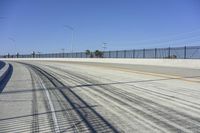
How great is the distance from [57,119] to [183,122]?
320 centimetres

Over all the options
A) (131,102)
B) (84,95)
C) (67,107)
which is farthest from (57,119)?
(84,95)

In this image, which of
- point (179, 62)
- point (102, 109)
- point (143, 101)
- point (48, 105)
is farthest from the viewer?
point (179, 62)

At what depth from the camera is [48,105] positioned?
11047 mm

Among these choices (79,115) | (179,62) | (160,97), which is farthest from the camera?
(179,62)

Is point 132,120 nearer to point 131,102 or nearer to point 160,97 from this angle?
point 131,102

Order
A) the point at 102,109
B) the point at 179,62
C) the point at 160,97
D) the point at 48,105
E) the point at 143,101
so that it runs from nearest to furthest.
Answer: the point at 102,109
the point at 48,105
the point at 143,101
the point at 160,97
the point at 179,62

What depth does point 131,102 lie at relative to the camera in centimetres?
1173

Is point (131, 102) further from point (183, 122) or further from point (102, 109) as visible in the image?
point (183, 122)

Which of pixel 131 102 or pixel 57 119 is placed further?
pixel 131 102

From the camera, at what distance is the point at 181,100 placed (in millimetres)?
12148

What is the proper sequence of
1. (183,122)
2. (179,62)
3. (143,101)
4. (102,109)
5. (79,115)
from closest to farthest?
1. (183,122)
2. (79,115)
3. (102,109)
4. (143,101)
5. (179,62)

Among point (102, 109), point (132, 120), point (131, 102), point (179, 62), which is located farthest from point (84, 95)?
point (179, 62)

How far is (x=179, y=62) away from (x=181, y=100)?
87.8 ft

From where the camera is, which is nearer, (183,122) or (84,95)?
(183,122)
